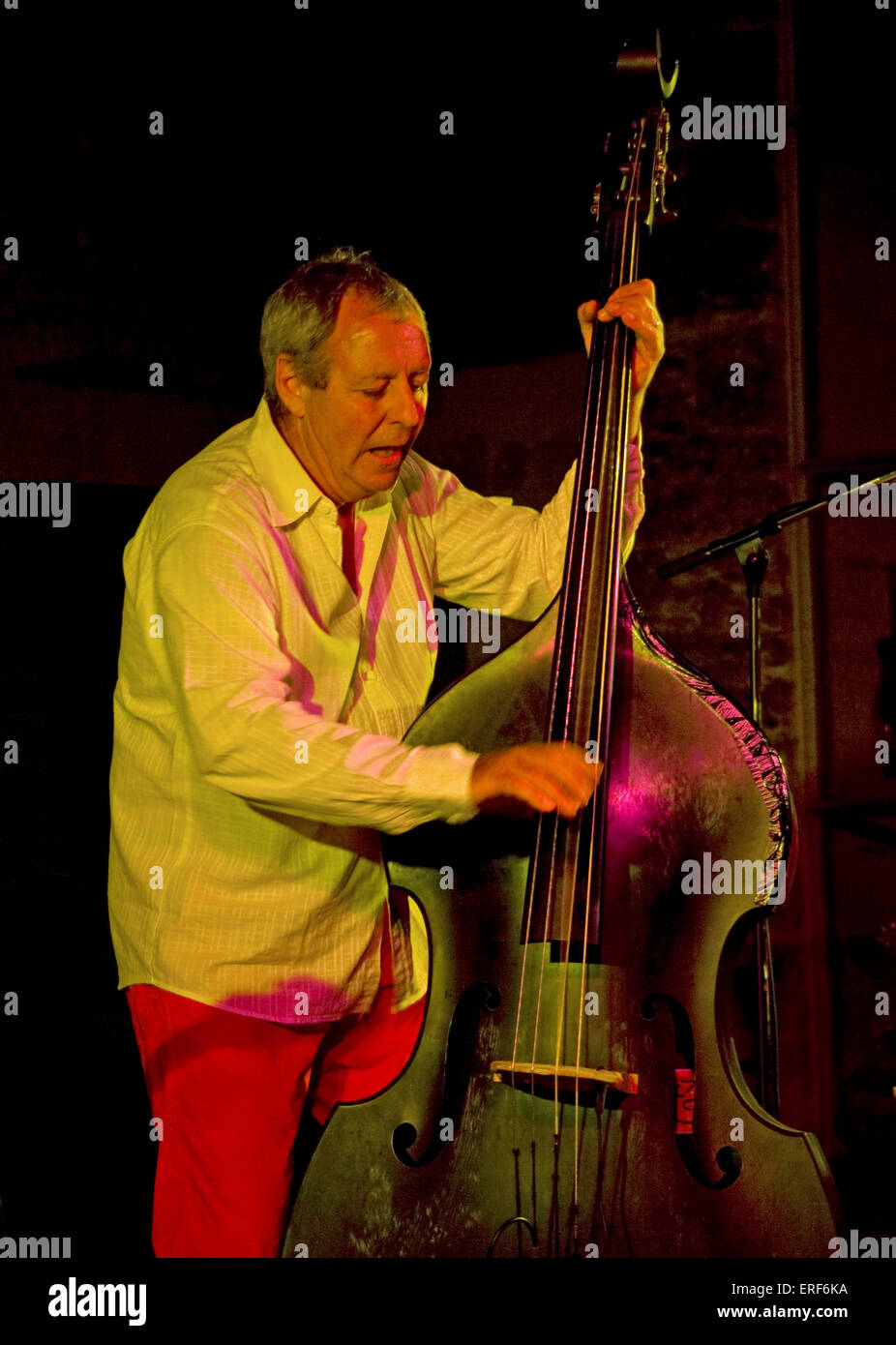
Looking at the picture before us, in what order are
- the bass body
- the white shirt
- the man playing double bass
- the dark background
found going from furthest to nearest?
→ the dark background
the man playing double bass
the white shirt
the bass body

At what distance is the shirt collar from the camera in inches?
71.9

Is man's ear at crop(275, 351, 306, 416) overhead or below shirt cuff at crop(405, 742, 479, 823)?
overhead

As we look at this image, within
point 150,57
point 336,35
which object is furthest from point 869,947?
point 150,57

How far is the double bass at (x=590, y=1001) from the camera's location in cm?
140

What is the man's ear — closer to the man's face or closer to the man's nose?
the man's face

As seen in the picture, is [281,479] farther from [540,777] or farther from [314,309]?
[540,777]

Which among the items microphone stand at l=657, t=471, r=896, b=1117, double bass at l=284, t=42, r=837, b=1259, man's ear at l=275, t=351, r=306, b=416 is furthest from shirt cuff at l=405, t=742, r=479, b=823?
microphone stand at l=657, t=471, r=896, b=1117

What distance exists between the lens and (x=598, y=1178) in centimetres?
142

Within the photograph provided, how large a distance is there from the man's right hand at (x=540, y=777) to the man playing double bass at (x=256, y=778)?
0.09m

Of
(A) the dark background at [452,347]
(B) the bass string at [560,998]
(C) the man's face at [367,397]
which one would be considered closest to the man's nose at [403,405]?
(C) the man's face at [367,397]

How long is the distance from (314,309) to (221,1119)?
118 cm

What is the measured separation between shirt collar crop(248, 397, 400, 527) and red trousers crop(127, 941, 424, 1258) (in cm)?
72

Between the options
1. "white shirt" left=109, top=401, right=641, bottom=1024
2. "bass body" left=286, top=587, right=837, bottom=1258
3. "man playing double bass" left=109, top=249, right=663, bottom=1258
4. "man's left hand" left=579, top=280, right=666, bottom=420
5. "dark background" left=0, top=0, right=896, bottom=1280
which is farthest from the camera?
"dark background" left=0, top=0, right=896, bottom=1280

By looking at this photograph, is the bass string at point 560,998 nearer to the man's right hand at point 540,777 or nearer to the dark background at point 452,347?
the man's right hand at point 540,777
